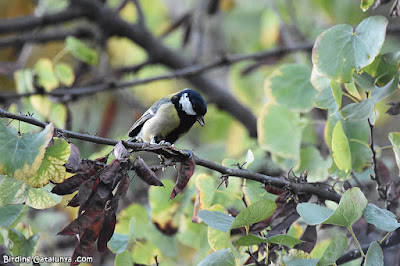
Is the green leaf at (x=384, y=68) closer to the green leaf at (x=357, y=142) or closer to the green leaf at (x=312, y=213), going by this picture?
the green leaf at (x=357, y=142)

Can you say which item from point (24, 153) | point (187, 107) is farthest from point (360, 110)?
point (187, 107)

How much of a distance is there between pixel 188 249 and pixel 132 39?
3.69ft

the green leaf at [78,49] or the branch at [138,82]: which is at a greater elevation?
the green leaf at [78,49]

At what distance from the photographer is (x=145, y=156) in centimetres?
283

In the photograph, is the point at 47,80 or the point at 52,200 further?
the point at 47,80

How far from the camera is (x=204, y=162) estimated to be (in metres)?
1.00

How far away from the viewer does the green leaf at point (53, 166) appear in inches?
36.1

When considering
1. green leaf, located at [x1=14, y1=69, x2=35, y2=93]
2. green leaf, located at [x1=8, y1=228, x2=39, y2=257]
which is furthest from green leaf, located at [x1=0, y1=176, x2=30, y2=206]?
green leaf, located at [x1=14, y1=69, x2=35, y2=93]

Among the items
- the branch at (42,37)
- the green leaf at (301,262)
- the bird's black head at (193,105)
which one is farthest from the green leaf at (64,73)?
the green leaf at (301,262)

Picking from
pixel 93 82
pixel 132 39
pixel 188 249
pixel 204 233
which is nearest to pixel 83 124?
pixel 93 82

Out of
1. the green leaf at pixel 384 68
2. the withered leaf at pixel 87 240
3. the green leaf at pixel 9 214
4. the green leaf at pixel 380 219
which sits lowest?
the green leaf at pixel 9 214

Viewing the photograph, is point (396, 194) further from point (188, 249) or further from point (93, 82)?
point (93, 82)

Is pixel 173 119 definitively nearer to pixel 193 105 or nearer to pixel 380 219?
pixel 193 105

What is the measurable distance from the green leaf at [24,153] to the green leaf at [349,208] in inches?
21.8
